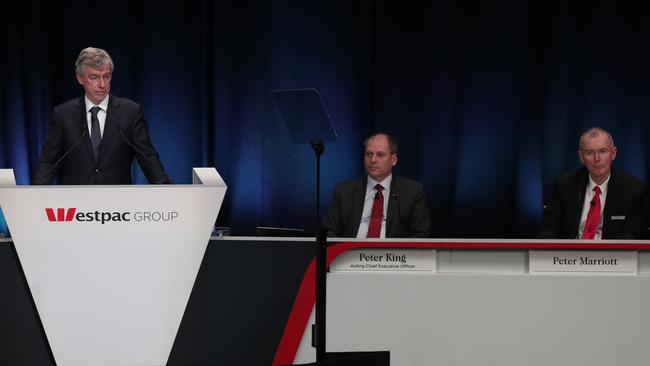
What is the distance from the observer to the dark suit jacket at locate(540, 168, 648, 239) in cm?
374

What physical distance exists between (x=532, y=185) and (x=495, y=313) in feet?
8.02

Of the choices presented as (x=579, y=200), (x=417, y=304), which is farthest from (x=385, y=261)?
(x=579, y=200)

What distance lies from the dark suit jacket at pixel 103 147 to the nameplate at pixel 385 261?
40.7 inches

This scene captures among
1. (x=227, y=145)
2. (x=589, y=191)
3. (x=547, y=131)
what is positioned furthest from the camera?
(x=227, y=145)

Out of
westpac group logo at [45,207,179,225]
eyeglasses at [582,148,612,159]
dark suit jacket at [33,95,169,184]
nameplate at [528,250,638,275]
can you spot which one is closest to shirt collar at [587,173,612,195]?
eyeglasses at [582,148,612,159]

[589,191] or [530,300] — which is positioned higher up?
[589,191]

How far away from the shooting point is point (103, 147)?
3.50 m

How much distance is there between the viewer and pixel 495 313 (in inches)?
111

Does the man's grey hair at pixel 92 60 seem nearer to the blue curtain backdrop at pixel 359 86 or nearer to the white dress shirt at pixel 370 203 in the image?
the white dress shirt at pixel 370 203

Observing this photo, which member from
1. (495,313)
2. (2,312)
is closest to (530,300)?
(495,313)

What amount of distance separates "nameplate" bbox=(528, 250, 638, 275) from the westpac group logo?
4.11ft

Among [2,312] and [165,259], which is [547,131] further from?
[2,312]

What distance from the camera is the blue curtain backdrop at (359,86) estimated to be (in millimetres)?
5094

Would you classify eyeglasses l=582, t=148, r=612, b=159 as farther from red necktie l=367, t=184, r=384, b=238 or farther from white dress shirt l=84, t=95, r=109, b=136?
white dress shirt l=84, t=95, r=109, b=136
